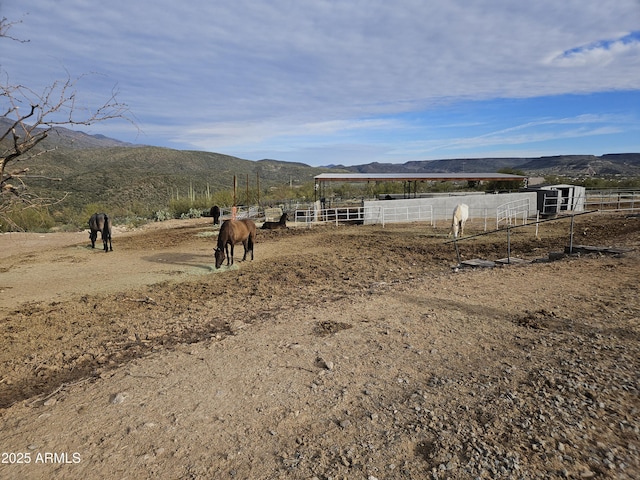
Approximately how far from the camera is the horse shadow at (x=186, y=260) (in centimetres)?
1003

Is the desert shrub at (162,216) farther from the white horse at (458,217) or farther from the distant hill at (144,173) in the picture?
the white horse at (458,217)

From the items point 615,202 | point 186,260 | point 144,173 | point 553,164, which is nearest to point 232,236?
point 186,260

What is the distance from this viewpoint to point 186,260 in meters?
10.9

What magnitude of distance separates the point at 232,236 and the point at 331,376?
662 centimetres

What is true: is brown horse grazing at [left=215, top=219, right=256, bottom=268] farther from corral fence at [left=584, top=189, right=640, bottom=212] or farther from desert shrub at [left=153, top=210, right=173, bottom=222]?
desert shrub at [left=153, top=210, right=173, bottom=222]

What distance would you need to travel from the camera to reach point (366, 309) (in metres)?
5.89

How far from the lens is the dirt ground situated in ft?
8.58

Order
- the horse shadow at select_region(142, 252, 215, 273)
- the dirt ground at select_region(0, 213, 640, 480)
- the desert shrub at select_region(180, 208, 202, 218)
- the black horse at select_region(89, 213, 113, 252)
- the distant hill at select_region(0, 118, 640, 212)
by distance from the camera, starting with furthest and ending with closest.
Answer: the distant hill at select_region(0, 118, 640, 212)
the desert shrub at select_region(180, 208, 202, 218)
the black horse at select_region(89, 213, 113, 252)
the horse shadow at select_region(142, 252, 215, 273)
the dirt ground at select_region(0, 213, 640, 480)

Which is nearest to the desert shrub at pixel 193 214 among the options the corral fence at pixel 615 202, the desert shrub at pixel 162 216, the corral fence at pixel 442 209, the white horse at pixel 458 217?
the desert shrub at pixel 162 216

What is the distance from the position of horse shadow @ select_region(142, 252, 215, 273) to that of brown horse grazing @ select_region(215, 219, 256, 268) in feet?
1.63

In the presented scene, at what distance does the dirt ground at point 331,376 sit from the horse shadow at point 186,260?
1.90 metres

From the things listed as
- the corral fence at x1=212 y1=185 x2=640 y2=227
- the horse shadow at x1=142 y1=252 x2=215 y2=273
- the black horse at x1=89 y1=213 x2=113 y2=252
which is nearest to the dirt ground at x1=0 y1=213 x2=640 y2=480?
the horse shadow at x1=142 y1=252 x2=215 y2=273

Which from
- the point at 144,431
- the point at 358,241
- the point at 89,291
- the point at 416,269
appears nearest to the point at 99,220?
the point at 89,291

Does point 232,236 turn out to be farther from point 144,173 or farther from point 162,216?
point 144,173
